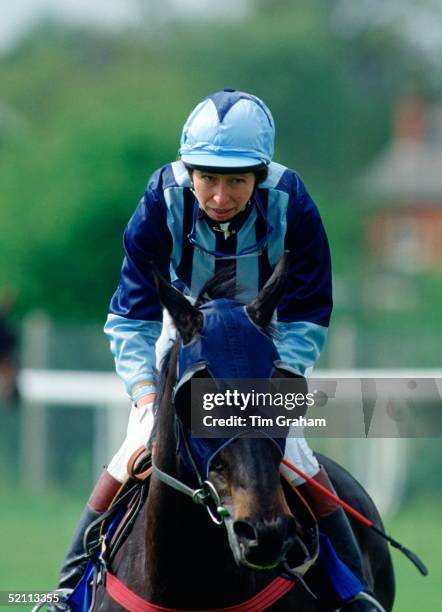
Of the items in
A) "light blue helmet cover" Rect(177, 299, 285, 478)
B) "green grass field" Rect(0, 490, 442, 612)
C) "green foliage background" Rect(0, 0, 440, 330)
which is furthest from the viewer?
"green foliage background" Rect(0, 0, 440, 330)

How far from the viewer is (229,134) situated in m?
4.96

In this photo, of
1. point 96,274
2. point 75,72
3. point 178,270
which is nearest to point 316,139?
point 75,72

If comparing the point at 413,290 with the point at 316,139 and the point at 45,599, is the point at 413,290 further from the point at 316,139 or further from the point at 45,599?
the point at 45,599

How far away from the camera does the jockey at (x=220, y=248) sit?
16.4 ft

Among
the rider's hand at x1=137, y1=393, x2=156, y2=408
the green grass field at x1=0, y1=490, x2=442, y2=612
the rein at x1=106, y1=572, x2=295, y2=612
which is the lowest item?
the green grass field at x1=0, y1=490, x2=442, y2=612

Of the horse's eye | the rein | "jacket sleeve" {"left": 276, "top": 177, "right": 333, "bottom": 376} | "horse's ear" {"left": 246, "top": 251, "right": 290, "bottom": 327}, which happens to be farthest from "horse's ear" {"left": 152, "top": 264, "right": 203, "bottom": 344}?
the rein

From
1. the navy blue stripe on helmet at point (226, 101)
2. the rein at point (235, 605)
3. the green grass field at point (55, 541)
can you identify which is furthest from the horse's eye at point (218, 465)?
the green grass field at point (55, 541)

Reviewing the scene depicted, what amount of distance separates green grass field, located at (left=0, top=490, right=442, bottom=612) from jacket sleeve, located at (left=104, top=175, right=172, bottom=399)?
290 cm

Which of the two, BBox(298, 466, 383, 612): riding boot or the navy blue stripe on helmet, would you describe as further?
BBox(298, 466, 383, 612): riding boot

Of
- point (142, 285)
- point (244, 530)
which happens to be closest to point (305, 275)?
point (142, 285)

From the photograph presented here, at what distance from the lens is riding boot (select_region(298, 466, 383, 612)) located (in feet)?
17.3

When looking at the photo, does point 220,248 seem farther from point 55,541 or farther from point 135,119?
point 135,119

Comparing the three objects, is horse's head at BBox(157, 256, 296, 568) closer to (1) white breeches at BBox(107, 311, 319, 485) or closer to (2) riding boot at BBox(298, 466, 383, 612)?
(1) white breeches at BBox(107, 311, 319, 485)

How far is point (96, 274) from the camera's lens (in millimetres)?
26609
